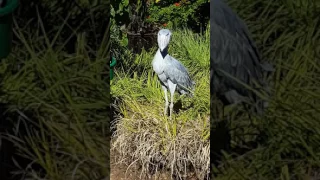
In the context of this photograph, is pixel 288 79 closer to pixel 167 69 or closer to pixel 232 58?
pixel 232 58

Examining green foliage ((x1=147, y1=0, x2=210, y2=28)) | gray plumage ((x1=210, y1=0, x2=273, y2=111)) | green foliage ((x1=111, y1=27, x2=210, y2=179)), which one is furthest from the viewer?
green foliage ((x1=147, y1=0, x2=210, y2=28))

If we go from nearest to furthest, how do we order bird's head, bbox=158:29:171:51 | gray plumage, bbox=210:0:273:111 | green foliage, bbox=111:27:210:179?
gray plumage, bbox=210:0:273:111, green foliage, bbox=111:27:210:179, bird's head, bbox=158:29:171:51

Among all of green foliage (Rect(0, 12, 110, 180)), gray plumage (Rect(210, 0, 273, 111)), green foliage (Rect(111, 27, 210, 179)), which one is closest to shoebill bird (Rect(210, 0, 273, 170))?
gray plumage (Rect(210, 0, 273, 111))

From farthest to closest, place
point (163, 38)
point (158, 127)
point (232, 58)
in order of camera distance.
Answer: point (163, 38) < point (158, 127) < point (232, 58)

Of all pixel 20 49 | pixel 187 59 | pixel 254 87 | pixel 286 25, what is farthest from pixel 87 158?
pixel 187 59

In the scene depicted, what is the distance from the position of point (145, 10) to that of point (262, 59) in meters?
3.62

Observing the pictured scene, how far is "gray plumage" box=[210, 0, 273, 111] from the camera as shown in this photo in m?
2.94

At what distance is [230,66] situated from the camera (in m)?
3.00

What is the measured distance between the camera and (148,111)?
4.80 meters

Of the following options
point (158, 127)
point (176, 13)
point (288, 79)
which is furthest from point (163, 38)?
point (176, 13)

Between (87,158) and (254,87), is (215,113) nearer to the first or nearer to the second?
(254,87)

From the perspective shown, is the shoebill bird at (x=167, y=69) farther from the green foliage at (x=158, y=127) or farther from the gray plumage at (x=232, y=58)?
the gray plumage at (x=232, y=58)

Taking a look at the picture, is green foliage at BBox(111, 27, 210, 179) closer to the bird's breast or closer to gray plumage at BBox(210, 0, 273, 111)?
the bird's breast

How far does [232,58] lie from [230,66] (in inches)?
1.8
